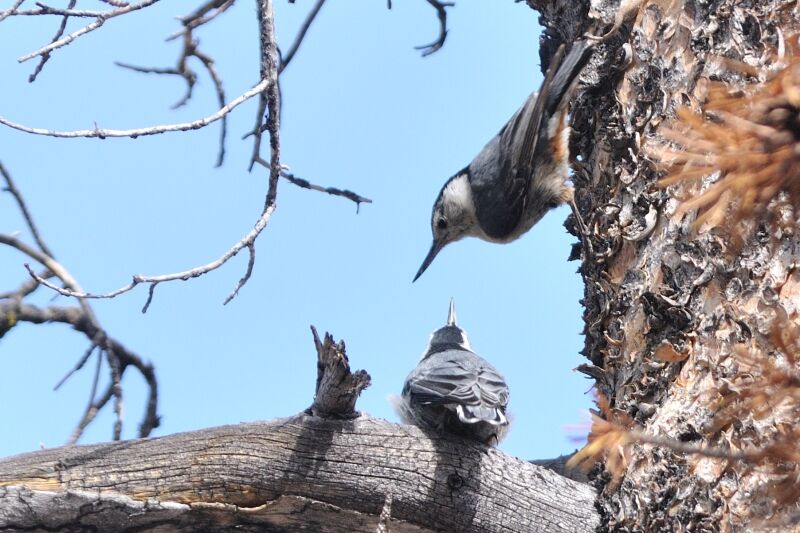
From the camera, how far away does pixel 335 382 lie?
2771 millimetres

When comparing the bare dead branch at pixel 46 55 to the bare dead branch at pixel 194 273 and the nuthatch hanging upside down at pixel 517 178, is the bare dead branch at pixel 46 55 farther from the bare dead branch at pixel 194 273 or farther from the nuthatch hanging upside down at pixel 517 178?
the nuthatch hanging upside down at pixel 517 178

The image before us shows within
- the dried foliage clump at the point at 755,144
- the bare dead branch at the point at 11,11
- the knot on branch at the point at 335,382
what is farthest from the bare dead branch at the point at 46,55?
the dried foliage clump at the point at 755,144

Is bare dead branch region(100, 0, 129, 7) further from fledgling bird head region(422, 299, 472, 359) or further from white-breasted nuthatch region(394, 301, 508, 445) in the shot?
fledgling bird head region(422, 299, 472, 359)

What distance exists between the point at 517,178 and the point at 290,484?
2108 millimetres

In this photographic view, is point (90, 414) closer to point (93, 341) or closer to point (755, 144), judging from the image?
point (93, 341)

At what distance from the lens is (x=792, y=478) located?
1.18m

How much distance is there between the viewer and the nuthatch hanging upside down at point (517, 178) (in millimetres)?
3742

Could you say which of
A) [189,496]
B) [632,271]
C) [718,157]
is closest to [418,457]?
[189,496]

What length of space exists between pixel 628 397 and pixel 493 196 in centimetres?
237

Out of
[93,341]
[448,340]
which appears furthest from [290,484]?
[448,340]

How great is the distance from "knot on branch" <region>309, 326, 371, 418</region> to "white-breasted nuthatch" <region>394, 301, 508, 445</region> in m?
0.45

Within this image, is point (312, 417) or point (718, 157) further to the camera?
point (312, 417)

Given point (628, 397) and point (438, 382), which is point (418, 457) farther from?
point (628, 397)

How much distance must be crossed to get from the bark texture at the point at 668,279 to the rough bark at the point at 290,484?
23.1 inches
